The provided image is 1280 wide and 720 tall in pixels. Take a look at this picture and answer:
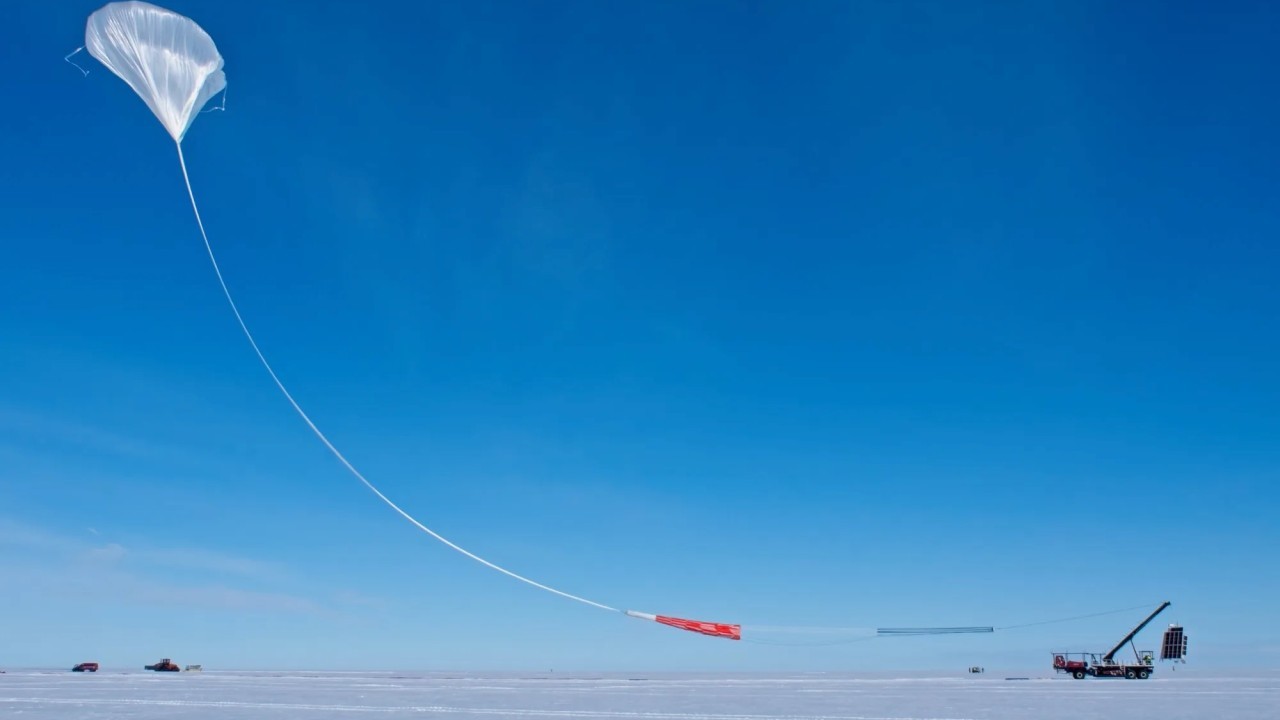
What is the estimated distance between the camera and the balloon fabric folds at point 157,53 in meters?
18.1

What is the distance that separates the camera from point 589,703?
36.7 metres

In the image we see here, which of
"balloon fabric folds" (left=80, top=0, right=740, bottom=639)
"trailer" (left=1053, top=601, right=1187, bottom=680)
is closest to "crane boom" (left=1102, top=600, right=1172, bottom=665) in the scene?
"trailer" (left=1053, top=601, right=1187, bottom=680)

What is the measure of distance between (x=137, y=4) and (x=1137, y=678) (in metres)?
75.4

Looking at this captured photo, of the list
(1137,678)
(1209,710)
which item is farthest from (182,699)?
(1137,678)

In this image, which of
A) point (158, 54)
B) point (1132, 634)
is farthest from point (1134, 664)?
point (158, 54)

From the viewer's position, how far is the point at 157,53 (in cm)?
1859

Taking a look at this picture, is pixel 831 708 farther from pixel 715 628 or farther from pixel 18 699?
pixel 18 699

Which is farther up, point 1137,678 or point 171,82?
point 171,82

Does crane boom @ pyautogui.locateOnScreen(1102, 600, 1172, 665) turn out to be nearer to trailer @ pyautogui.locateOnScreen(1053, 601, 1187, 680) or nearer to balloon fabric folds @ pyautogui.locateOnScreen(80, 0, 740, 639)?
trailer @ pyautogui.locateOnScreen(1053, 601, 1187, 680)

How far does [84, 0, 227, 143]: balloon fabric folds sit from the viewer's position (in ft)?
59.4

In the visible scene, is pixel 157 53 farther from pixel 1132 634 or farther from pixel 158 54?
pixel 1132 634

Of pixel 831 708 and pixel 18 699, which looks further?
pixel 18 699

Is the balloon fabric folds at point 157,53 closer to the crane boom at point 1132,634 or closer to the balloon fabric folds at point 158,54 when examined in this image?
the balloon fabric folds at point 158,54

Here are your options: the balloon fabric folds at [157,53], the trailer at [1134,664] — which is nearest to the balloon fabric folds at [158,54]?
the balloon fabric folds at [157,53]
